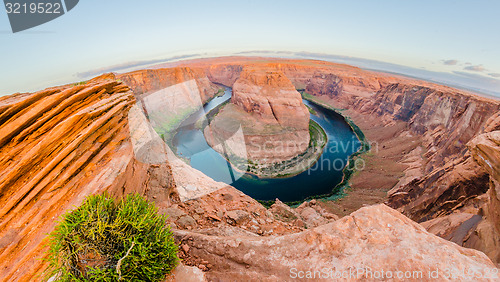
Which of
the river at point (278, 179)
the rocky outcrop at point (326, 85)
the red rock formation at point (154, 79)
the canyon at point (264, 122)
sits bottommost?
the river at point (278, 179)


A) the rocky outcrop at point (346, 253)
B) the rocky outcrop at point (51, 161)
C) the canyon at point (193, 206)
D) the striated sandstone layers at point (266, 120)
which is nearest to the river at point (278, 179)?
the striated sandstone layers at point (266, 120)

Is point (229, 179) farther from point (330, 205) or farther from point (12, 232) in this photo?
point (12, 232)

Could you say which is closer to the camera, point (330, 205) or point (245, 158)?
point (330, 205)

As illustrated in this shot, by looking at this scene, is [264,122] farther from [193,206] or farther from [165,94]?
[193,206]

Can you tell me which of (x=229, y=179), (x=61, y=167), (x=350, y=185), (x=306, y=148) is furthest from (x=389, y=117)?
(x=61, y=167)

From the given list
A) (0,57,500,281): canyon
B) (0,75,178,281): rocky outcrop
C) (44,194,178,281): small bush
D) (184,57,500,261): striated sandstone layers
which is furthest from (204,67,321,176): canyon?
(44,194,178,281): small bush

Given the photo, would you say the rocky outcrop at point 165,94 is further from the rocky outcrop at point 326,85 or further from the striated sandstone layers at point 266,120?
the rocky outcrop at point 326,85

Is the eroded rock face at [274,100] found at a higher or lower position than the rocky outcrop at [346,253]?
higher
